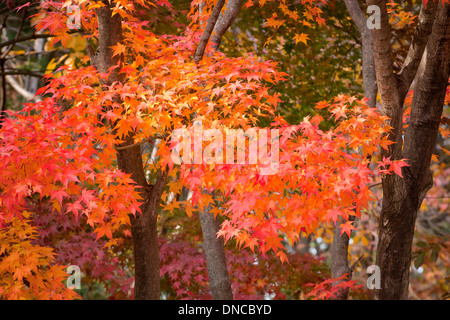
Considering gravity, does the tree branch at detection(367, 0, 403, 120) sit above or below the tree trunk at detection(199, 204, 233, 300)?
above

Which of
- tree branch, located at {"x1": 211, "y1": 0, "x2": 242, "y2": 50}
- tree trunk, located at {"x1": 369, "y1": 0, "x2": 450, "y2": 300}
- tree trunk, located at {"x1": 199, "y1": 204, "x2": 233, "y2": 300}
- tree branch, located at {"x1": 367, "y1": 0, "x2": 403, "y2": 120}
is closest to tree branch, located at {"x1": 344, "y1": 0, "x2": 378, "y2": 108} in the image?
tree trunk, located at {"x1": 369, "y1": 0, "x2": 450, "y2": 300}

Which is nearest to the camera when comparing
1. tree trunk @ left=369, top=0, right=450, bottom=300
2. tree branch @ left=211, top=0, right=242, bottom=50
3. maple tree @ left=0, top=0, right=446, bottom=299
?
maple tree @ left=0, top=0, right=446, bottom=299

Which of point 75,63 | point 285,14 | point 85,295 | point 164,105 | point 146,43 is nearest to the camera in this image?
point 164,105

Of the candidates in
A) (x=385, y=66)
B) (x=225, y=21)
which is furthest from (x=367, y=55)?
(x=225, y=21)

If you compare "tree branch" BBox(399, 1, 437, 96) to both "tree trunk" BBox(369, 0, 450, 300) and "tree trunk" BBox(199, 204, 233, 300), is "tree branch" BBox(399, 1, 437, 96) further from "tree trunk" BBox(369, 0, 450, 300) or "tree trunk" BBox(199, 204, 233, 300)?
"tree trunk" BBox(199, 204, 233, 300)

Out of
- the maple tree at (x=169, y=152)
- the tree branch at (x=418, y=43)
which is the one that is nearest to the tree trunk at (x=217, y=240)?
the maple tree at (x=169, y=152)

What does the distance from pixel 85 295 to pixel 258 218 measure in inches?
329

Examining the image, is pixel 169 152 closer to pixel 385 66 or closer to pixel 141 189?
pixel 141 189

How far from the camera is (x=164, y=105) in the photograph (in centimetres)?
330

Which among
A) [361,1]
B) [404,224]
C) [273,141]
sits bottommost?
[404,224]

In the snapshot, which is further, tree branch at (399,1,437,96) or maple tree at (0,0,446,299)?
tree branch at (399,1,437,96)

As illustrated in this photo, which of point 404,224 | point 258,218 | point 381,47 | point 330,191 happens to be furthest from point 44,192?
point 404,224
